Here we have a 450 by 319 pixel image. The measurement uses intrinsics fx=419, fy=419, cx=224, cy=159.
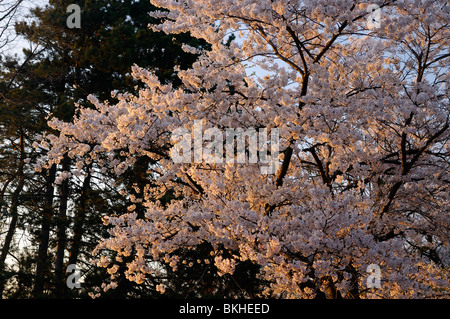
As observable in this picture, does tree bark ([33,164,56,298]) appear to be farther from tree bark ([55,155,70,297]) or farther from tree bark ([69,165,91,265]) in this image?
tree bark ([69,165,91,265])

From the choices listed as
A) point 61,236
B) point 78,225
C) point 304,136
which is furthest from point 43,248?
point 304,136

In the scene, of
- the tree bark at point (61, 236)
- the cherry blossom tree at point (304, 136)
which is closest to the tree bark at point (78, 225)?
the tree bark at point (61, 236)

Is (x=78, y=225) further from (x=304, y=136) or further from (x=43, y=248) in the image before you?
(x=304, y=136)

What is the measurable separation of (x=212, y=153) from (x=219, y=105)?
77cm

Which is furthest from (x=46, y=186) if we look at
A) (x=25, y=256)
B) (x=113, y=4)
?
(x=113, y=4)

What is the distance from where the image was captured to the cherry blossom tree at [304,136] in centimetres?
547

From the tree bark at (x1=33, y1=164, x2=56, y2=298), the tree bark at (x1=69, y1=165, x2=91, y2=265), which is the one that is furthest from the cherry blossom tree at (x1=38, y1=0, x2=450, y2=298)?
the tree bark at (x1=33, y1=164, x2=56, y2=298)

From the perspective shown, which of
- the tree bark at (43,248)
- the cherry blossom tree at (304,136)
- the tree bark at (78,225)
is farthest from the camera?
the tree bark at (78,225)

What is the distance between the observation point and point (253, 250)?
528 centimetres

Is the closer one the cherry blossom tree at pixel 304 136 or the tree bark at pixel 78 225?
the cherry blossom tree at pixel 304 136

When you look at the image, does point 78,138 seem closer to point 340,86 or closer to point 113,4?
point 340,86

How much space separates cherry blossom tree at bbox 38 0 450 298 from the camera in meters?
5.47

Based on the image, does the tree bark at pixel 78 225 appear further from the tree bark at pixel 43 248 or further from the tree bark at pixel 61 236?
the tree bark at pixel 43 248

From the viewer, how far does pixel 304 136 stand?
626cm
